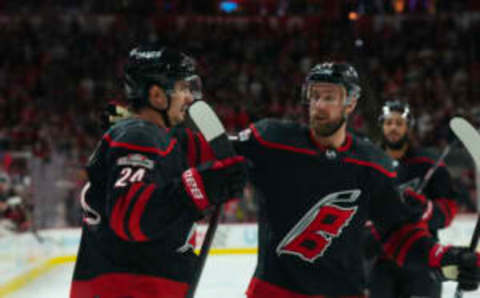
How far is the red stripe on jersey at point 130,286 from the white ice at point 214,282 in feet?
8.70

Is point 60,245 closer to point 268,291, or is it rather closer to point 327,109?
point 268,291

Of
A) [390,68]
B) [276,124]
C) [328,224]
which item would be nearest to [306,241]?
[328,224]

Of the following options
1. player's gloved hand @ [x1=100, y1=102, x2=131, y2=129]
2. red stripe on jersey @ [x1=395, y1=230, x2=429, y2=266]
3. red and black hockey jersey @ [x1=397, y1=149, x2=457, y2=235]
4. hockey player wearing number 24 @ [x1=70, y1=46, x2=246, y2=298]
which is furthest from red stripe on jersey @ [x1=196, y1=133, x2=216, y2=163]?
red and black hockey jersey @ [x1=397, y1=149, x2=457, y2=235]

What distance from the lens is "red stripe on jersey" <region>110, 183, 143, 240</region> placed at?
1.58 meters

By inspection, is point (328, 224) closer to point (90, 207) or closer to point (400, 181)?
point (90, 207)

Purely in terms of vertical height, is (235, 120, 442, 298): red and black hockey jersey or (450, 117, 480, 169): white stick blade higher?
(450, 117, 480, 169): white stick blade

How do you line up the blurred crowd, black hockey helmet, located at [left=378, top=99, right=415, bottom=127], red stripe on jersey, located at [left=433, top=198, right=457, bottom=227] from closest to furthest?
1. red stripe on jersey, located at [left=433, top=198, right=457, bottom=227]
2. black hockey helmet, located at [left=378, top=99, right=415, bottom=127]
3. the blurred crowd

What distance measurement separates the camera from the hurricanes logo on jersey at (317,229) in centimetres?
193

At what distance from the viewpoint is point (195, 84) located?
190 cm

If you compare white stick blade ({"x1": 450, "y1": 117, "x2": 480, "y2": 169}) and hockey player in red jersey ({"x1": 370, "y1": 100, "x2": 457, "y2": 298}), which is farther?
hockey player in red jersey ({"x1": 370, "y1": 100, "x2": 457, "y2": 298})

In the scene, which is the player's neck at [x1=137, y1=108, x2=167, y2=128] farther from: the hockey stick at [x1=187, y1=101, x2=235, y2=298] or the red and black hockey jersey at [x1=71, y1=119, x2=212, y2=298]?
the hockey stick at [x1=187, y1=101, x2=235, y2=298]

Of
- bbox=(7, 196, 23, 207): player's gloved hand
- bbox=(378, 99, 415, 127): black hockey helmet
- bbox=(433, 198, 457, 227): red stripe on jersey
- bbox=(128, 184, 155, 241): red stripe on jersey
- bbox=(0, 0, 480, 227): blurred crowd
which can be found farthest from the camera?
bbox=(0, 0, 480, 227): blurred crowd

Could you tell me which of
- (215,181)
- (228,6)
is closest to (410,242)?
(215,181)

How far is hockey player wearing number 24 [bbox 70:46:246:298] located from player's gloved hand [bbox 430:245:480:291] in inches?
30.6
